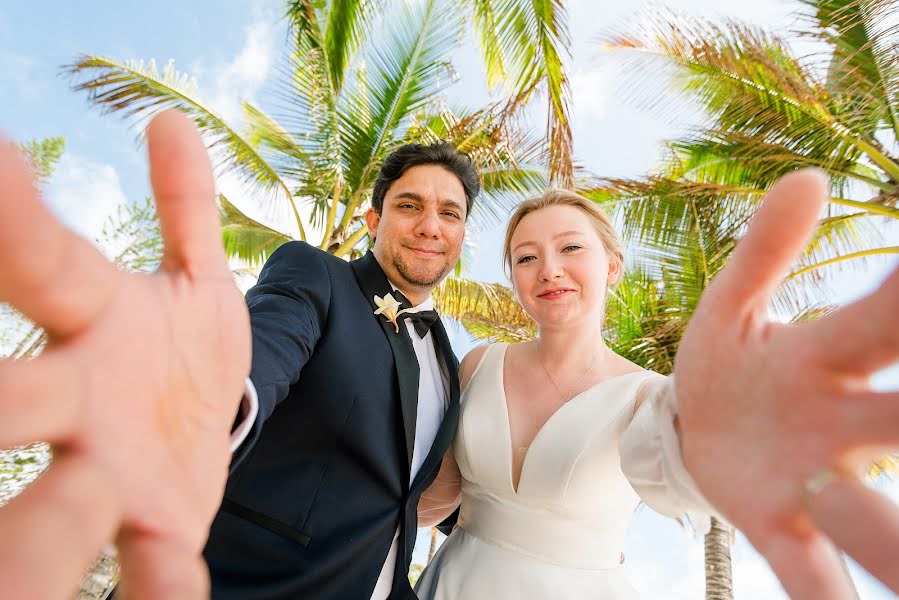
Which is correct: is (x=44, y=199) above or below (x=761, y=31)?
below

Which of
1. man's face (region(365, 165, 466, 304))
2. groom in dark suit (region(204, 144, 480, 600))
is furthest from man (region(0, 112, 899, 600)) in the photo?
man's face (region(365, 165, 466, 304))

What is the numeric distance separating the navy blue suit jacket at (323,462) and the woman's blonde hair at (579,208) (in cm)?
85

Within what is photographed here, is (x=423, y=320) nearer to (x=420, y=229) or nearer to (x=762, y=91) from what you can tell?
(x=420, y=229)

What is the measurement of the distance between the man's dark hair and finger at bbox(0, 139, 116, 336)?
2.49 metres

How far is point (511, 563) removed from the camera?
207 centimetres

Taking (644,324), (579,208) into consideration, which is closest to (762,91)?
(644,324)

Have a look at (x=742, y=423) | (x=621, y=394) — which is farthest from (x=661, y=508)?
(x=621, y=394)

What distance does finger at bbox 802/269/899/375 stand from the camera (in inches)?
25.9

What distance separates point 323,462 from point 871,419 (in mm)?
1581

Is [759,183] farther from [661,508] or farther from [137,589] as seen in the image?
[137,589]

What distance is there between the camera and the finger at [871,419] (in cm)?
67

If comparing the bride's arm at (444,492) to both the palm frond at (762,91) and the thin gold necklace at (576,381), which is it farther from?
the palm frond at (762,91)

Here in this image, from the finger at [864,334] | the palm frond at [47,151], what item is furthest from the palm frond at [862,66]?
the palm frond at [47,151]

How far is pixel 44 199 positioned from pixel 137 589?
391 millimetres
